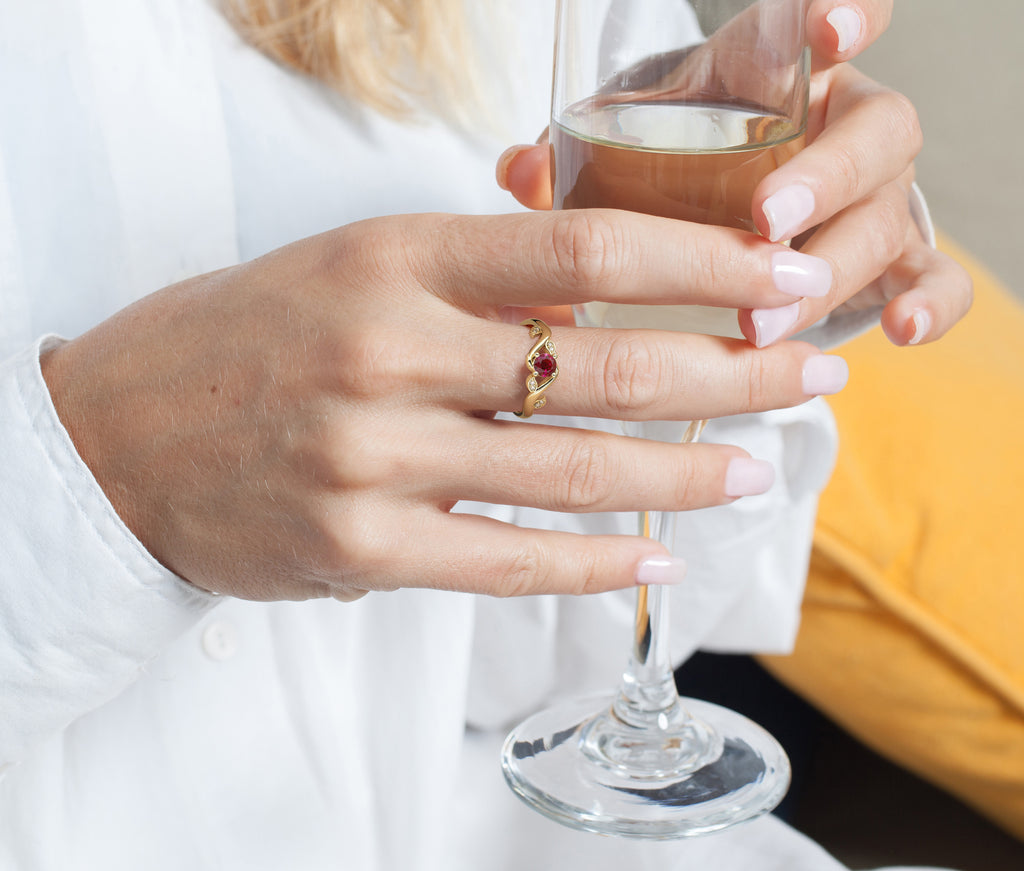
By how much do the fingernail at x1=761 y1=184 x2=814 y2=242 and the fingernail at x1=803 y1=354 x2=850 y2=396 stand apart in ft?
0.20

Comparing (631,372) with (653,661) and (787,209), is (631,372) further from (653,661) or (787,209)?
(653,661)

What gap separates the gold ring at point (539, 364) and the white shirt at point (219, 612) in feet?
0.67

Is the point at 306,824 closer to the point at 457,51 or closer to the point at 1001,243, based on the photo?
the point at 457,51

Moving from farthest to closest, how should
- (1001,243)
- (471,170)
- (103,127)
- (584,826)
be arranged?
(1001,243) < (471,170) < (103,127) < (584,826)

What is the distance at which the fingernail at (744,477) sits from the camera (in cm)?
46

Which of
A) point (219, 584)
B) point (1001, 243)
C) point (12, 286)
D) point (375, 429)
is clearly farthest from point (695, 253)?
point (1001, 243)

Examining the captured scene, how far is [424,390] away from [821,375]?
0.17 metres

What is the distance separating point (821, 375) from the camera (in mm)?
446

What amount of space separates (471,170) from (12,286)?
0.34 meters

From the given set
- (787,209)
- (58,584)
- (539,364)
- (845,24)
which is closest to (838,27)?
(845,24)

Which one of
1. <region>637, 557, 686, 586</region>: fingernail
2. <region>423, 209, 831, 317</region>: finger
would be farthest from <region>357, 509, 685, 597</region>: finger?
<region>423, 209, 831, 317</region>: finger

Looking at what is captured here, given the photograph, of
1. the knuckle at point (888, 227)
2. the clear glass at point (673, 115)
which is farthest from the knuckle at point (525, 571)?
the knuckle at point (888, 227)

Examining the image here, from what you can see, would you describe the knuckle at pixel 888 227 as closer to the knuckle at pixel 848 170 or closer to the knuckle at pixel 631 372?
the knuckle at pixel 848 170

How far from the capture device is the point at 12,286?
0.58 m
